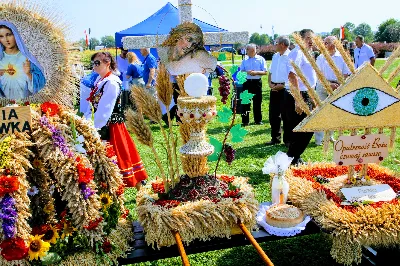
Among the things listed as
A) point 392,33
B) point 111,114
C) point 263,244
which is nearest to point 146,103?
point 111,114

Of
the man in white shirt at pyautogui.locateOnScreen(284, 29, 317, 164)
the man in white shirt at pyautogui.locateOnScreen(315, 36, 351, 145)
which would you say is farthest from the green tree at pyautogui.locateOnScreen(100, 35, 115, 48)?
the man in white shirt at pyautogui.locateOnScreen(315, 36, 351, 145)

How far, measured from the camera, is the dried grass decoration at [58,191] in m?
2.03

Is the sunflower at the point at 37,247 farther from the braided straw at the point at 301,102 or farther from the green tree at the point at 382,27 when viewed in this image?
the green tree at the point at 382,27

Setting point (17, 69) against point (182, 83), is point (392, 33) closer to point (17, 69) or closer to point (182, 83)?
point (182, 83)

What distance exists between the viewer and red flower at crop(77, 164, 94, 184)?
215cm

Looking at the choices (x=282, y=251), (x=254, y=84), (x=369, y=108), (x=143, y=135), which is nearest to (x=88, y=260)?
(x=143, y=135)

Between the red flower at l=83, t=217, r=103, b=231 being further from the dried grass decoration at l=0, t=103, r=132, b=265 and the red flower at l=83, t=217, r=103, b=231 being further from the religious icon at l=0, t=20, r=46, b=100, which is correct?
the religious icon at l=0, t=20, r=46, b=100

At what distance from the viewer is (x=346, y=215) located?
2.47 m

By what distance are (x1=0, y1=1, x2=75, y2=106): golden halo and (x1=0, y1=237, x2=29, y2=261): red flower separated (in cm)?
81

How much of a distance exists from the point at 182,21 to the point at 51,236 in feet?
4.75

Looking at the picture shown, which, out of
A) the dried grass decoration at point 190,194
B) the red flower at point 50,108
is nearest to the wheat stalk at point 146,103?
the dried grass decoration at point 190,194

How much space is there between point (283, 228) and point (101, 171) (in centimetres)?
112

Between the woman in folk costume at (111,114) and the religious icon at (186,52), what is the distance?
1.15 meters

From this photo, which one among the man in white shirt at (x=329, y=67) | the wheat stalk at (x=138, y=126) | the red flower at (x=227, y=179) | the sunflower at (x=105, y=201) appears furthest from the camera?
the man in white shirt at (x=329, y=67)
